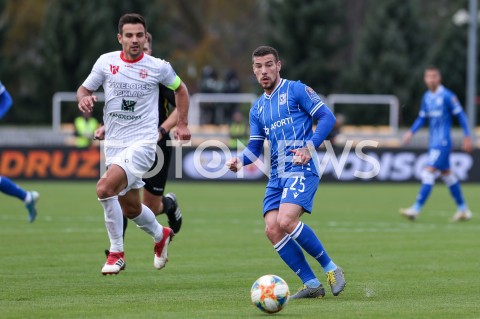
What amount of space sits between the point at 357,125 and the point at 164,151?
24.4 metres

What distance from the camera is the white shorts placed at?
1052 centimetres

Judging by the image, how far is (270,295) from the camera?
28.0 ft

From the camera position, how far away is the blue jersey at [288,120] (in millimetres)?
9633

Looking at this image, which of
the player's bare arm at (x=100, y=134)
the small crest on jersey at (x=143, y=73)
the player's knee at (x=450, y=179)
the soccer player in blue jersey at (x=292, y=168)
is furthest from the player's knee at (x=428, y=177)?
the soccer player in blue jersey at (x=292, y=168)

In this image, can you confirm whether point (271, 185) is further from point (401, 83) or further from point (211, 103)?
point (401, 83)

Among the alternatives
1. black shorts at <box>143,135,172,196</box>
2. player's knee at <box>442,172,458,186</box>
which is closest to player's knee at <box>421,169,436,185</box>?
player's knee at <box>442,172,458,186</box>

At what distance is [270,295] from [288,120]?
1.82 meters

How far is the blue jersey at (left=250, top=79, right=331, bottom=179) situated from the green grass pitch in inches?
46.9

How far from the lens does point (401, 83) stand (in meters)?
44.2

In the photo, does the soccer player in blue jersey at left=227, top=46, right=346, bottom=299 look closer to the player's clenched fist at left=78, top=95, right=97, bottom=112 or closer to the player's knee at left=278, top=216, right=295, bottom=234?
the player's knee at left=278, top=216, right=295, bottom=234

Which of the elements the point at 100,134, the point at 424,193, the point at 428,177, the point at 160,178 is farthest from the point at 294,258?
the point at 428,177

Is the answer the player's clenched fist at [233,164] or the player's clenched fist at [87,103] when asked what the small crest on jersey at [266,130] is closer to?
the player's clenched fist at [233,164]

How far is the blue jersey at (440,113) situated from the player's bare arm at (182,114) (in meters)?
8.19

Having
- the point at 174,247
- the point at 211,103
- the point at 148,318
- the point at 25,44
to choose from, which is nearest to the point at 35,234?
the point at 174,247
